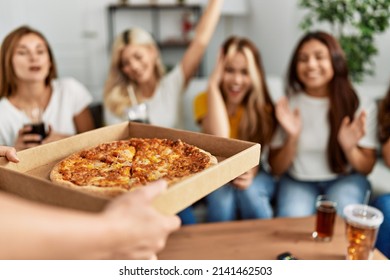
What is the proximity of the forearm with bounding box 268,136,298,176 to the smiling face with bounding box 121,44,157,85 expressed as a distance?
2.29 ft

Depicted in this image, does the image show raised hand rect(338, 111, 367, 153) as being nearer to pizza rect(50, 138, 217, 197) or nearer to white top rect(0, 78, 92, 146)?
pizza rect(50, 138, 217, 197)

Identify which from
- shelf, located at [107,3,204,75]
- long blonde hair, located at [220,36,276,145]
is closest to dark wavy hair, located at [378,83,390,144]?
long blonde hair, located at [220,36,276,145]

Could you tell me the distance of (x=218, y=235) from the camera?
4.54 ft

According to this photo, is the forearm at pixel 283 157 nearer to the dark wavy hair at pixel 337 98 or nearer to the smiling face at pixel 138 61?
the dark wavy hair at pixel 337 98

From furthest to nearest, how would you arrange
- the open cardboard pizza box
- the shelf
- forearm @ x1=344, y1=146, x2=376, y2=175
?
the shelf
forearm @ x1=344, y1=146, x2=376, y2=175
the open cardboard pizza box

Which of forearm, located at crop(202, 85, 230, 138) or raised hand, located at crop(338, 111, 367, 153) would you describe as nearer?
raised hand, located at crop(338, 111, 367, 153)

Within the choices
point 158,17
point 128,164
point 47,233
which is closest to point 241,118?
point 128,164

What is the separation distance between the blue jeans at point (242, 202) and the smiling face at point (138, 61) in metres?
0.65

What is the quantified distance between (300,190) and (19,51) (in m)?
1.27

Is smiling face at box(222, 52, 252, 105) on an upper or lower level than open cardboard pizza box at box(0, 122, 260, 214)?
upper

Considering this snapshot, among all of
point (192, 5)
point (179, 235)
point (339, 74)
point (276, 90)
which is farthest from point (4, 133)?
point (192, 5)

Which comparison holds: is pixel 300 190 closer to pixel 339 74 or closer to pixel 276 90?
pixel 339 74

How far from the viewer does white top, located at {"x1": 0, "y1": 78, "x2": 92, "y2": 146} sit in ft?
4.66

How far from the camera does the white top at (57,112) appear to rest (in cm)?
142
